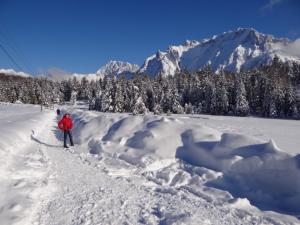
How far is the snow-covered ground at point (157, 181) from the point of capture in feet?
22.6

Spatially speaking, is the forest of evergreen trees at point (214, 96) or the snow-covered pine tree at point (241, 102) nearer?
the forest of evergreen trees at point (214, 96)

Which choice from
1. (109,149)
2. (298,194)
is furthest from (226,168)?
(109,149)

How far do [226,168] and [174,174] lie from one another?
1.64 m

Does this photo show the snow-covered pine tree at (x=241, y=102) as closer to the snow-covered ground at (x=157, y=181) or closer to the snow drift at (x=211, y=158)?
the snow drift at (x=211, y=158)

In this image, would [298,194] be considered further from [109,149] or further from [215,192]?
[109,149]

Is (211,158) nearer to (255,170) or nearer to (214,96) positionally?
(255,170)

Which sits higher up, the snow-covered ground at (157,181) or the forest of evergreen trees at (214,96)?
the forest of evergreen trees at (214,96)

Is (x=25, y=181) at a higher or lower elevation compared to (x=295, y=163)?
lower

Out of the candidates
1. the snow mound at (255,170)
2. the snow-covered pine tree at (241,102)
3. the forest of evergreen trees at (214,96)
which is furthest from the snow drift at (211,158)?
the snow-covered pine tree at (241,102)

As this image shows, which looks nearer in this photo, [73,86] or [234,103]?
[234,103]

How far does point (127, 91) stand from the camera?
3442 inches

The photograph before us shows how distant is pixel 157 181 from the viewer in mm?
9531

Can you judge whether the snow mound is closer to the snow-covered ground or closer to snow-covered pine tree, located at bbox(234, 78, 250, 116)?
the snow-covered ground

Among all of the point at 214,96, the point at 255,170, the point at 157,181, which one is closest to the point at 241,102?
the point at 214,96
